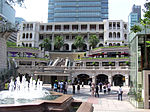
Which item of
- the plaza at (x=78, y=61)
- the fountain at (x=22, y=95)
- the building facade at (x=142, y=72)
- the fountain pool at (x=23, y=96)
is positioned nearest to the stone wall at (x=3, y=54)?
the plaza at (x=78, y=61)

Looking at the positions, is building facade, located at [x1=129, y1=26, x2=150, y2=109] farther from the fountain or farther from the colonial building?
the colonial building

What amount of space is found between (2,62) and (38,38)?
56.3 m

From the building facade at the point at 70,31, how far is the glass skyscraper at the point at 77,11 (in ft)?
58.7

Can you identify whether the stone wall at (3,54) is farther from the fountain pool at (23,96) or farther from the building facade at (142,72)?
the building facade at (142,72)

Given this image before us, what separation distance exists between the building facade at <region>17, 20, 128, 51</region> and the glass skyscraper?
17.9m

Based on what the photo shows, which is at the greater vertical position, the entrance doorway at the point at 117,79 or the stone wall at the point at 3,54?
the stone wall at the point at 3,54

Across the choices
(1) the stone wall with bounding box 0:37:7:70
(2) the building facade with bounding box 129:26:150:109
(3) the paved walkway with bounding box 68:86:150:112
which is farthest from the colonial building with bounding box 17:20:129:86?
(2) the building facade with bounding box 129:26:150:109

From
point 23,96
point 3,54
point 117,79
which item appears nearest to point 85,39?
point 117,79

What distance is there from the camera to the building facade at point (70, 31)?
3105 inches

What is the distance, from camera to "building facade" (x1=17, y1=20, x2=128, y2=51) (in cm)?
7888

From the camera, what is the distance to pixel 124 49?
5716cm

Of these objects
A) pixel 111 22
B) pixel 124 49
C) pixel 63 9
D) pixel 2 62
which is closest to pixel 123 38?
pixel 111 22

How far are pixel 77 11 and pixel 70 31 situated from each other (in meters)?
24.6

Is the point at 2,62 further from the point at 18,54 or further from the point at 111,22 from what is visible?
the point at 111,22
